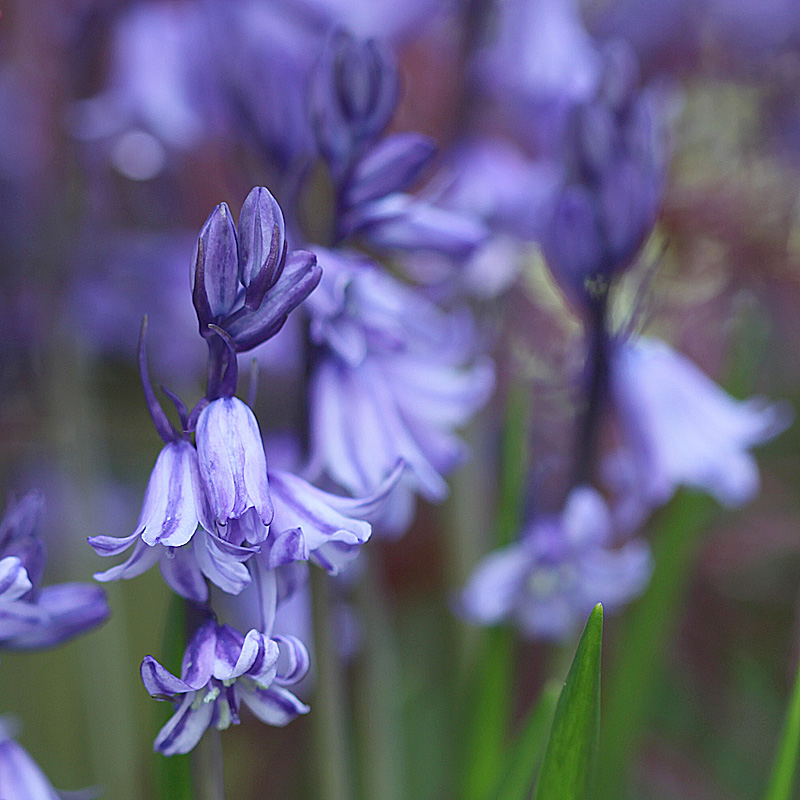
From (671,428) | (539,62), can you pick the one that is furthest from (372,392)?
(539,62)

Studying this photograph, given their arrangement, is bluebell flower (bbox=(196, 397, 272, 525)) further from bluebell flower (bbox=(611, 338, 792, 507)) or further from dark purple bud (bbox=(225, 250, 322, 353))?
bluebell flower (bbox=(611, 338, 792, 507))

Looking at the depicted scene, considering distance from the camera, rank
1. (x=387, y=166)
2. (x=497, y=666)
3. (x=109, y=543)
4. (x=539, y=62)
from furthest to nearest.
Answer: (x=539, y=62)
(x=497, y=666)
(x=387, y=166)
(x=109, y=543)

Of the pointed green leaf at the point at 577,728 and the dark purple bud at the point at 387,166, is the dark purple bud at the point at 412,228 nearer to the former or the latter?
the dark purple bud at the point at 387,166

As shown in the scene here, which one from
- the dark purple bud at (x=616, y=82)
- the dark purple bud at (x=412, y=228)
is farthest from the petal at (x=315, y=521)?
the dark purple bud at (x=616, y=82)

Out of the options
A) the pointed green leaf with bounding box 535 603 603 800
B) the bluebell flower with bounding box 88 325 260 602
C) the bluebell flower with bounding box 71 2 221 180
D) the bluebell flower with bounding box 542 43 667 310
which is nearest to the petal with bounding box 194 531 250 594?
the bluebell flower with bounding box 88 325 260 602

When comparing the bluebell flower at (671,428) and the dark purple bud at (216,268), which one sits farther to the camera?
the bluebell flower at (671,428)

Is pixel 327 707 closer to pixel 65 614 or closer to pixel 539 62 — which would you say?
pixel 65 614
